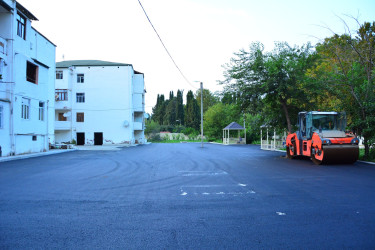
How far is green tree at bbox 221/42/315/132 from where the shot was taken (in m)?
18.4

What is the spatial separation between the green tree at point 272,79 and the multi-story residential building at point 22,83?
14544 mm

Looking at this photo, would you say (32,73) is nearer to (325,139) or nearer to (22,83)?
(22,83)

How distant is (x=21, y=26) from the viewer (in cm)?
2322

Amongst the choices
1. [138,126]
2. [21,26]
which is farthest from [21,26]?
→ [138,126]

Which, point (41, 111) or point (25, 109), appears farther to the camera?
point (41, 111)

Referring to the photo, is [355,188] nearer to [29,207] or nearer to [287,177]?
[287,177]

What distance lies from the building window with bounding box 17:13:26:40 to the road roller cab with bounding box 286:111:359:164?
20.5 m

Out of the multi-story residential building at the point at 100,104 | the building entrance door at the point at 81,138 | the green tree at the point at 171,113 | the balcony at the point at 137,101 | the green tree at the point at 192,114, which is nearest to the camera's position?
the multi-story residential building at the point at 100,104

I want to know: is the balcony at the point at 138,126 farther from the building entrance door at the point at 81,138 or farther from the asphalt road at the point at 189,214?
the asphalt road at the point at 189,214

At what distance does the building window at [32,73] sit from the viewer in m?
24.8

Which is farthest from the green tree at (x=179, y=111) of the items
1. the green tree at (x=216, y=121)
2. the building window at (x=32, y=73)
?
the building window at (x=32, y=73)

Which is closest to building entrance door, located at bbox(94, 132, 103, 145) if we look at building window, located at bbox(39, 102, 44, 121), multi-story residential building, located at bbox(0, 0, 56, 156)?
multi-story residential building, located at bbox(0, 0, 56, 156)

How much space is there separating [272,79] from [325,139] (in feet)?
18.1

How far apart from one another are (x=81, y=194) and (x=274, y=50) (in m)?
16.0
